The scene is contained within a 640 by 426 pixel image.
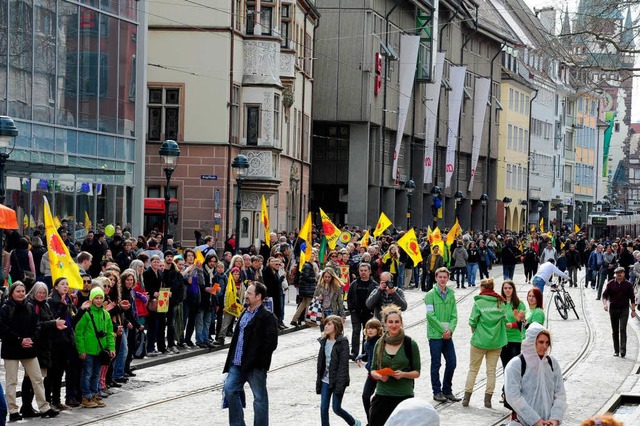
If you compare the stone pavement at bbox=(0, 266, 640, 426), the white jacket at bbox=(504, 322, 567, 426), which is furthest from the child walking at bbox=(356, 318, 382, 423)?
the white jacket at bbox=(504, 322, 567, 426)

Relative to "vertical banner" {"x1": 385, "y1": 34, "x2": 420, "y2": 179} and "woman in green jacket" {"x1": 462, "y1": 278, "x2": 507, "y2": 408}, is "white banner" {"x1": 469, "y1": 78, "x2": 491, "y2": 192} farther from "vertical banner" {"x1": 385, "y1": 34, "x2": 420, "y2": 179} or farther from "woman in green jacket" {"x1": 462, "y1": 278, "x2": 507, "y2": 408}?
"woman in green jacket" {"x1": 462, "y1": 278, "x2": 507, "y2": 408}

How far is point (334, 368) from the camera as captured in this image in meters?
15.2

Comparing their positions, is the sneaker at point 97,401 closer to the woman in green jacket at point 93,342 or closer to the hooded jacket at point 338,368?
the woman in green jacket at point 93,342

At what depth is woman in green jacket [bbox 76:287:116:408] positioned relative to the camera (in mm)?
17688

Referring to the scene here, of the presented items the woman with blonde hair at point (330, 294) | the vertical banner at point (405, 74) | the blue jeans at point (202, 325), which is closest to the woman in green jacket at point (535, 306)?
A: the woman with blonde hair at point (330, 294)

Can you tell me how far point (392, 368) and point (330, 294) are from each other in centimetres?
1037

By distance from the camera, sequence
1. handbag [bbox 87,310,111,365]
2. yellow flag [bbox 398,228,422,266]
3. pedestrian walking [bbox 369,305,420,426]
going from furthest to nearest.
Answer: yellow flag [bbox 398,228,422,266] → handbag [bbox 87,310,111,365] → pedestrian walking [bbox 369,305,420,426]

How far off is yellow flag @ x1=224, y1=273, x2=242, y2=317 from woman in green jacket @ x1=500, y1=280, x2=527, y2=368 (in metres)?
7.34

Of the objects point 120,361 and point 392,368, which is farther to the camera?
point 120,361

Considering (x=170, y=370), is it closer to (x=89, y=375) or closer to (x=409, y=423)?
(x=89, y=375)

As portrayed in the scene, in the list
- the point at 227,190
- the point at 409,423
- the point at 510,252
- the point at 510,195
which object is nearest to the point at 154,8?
the point at 227,190

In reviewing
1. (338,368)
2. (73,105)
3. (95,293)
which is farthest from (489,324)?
(73,105)

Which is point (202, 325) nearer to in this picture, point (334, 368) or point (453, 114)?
point (334, 368)

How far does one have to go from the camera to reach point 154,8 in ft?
156
